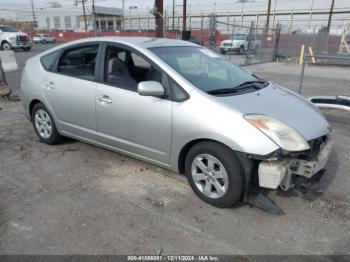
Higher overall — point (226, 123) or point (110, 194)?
point (226, 123)

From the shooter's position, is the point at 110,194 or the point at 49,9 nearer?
the point at 110,194

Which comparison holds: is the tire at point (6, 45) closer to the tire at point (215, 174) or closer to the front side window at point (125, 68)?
the front side window at point (125, 68)

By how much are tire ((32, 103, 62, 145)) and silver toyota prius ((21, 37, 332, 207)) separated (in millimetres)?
48

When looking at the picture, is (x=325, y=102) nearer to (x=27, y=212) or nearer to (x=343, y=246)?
(x=343, y=246)

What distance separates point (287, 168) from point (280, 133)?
0.33 metres

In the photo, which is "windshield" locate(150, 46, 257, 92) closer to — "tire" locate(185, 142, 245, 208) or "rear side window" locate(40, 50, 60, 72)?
"tire" locate(185, 142, 245, 208)

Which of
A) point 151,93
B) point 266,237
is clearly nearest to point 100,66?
point 151,93

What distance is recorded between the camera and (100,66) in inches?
166

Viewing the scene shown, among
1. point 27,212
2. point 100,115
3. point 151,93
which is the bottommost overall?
point 27,212

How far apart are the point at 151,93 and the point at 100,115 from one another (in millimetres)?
968

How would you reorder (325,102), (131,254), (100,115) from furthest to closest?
(325,102)
(100,115)
(131,254)

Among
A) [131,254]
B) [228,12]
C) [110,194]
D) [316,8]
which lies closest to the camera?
[131,254]

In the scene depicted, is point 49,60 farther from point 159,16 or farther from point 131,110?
point 159,16

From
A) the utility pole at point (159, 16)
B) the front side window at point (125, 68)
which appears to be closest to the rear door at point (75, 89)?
the front side window at point (125, 68)
